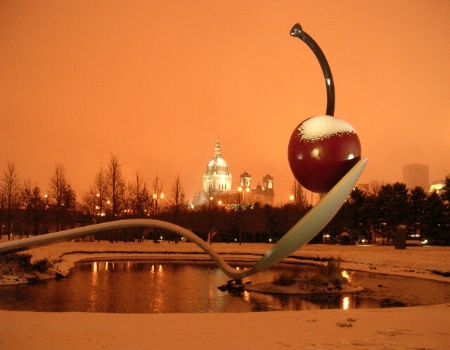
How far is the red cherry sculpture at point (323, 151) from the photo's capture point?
993 centimetres

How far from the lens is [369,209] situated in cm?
5431

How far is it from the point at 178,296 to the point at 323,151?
754 cm

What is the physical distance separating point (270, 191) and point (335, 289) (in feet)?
479

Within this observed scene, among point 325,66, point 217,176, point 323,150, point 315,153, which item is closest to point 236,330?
point 315,153

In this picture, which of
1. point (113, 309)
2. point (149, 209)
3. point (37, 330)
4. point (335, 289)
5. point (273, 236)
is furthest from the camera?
point (273, 236)

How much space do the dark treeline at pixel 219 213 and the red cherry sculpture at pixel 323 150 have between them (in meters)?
37.6

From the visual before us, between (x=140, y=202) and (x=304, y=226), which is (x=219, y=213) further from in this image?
(x=304, y=226)

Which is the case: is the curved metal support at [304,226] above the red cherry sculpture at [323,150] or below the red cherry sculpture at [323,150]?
below

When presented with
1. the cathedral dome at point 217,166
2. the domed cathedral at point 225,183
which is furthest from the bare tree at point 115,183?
the cathedral dome at point 217,166

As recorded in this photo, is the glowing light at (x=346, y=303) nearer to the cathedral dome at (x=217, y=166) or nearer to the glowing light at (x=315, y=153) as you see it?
the glowing light at (x=315, y=153)

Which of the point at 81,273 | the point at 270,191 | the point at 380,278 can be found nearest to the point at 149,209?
the point at 81,273

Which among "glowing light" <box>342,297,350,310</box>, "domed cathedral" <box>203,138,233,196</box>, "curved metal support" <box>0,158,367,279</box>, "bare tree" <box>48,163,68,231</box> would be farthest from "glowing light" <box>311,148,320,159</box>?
"domed cathedral" <box>203,138,233,196</box>

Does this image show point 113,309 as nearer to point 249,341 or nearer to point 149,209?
point 249,341

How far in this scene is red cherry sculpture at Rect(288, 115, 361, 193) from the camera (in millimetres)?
9930
